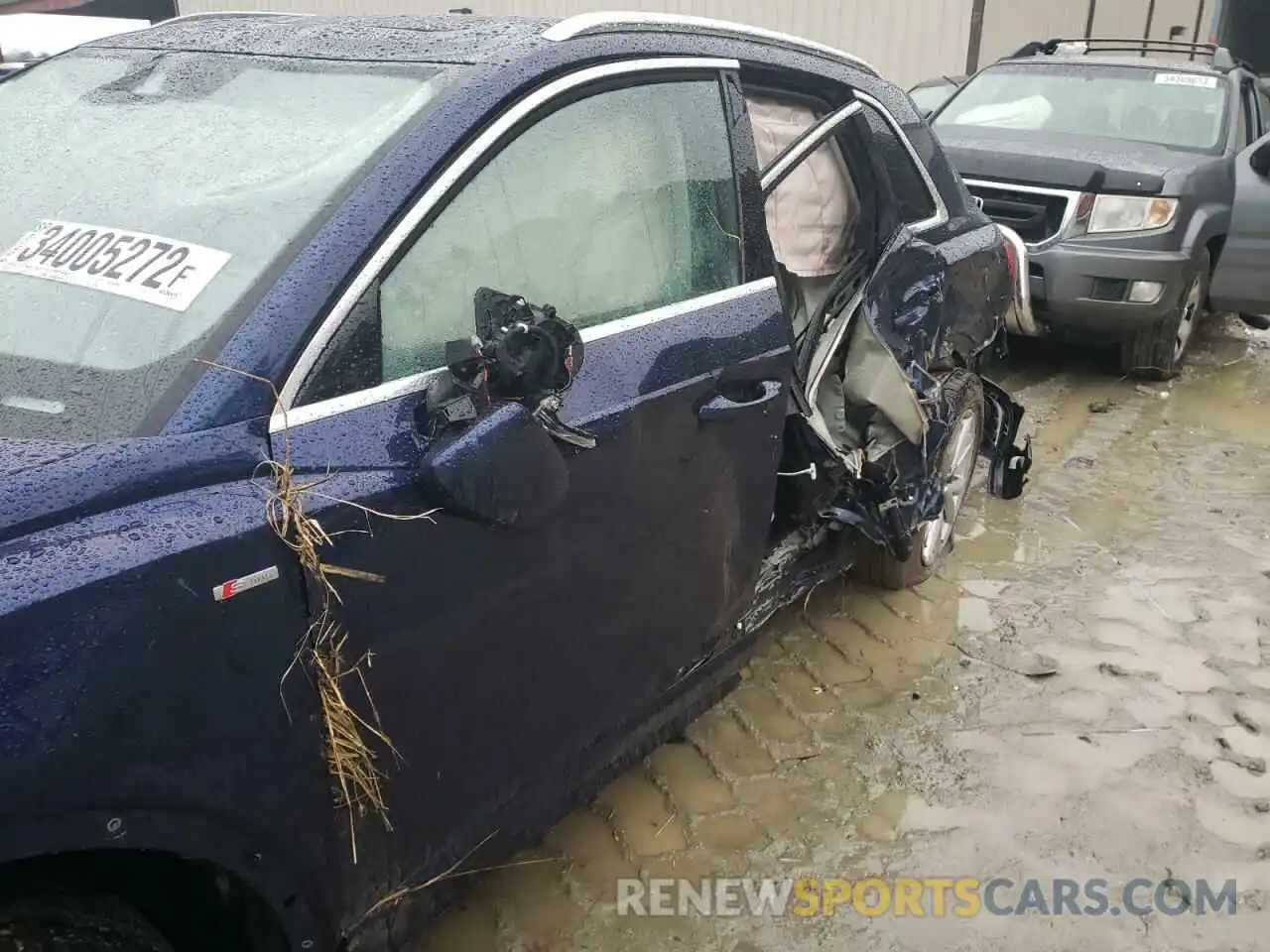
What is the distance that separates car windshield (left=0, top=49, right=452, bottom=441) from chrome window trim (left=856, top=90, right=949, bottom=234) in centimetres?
167

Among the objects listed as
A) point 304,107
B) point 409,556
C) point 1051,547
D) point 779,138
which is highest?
point 304,107

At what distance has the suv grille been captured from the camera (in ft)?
20.0

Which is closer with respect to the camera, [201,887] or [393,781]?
[201,887]

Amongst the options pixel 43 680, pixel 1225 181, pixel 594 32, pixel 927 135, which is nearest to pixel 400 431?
pixel 43 680

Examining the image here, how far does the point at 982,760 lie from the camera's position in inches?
121

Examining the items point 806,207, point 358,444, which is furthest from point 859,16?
point 358,444

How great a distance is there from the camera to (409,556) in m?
1.78

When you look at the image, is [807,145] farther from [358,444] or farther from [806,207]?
[358,444]

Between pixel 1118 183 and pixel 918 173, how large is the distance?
10.3 feet

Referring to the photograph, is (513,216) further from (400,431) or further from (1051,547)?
(1051,547)

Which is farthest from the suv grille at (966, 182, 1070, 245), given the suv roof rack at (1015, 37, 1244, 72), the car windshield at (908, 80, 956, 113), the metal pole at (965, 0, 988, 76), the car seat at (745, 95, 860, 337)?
the metal pole at (965, 0, 988, 76)

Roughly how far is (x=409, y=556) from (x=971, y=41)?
508 inches

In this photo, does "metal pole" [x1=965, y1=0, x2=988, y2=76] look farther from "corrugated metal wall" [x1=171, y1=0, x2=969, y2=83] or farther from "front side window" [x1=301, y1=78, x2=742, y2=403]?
"front side window" [x1=301, y1=78, x2=742, y2=403]

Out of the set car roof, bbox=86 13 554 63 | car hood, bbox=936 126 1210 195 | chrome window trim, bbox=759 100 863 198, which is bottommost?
car hood, bbox=936 126 1210 195
